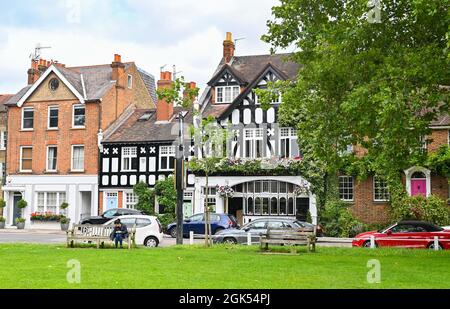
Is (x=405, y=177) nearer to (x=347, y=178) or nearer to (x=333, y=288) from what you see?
(x=347, y=178)

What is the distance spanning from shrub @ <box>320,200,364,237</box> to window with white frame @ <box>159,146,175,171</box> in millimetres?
11847

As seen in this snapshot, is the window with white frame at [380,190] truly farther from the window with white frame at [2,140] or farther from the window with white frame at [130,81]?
the window with white frame at [2,140]

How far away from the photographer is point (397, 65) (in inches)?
704

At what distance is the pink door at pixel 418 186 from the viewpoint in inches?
1436

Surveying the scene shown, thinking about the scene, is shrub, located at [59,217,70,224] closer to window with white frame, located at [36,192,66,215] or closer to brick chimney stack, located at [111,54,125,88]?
window with white frame, located at [36,192,66,215]

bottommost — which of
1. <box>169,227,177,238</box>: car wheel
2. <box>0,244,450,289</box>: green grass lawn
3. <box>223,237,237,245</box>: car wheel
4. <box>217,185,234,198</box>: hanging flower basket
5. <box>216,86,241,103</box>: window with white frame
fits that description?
<box>169,227,177,238</box>: car wheel

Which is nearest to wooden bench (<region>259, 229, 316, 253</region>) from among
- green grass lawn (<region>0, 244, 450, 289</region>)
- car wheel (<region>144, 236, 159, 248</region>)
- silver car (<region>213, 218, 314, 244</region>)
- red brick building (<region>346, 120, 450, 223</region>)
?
green grass lawn (<region>0, 244, 450, 289</region>)

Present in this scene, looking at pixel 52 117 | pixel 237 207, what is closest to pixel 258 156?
pixel 237 207

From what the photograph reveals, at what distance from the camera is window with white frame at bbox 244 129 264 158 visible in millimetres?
41312

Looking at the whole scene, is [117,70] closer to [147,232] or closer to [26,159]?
[26,159]

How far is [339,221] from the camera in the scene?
37250 millimetres

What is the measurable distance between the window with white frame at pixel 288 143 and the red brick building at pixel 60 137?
13962 mm

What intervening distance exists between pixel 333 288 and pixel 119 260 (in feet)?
25.9

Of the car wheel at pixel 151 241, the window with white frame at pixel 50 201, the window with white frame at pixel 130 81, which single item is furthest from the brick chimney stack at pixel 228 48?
the car wheel at pixel 151 241
